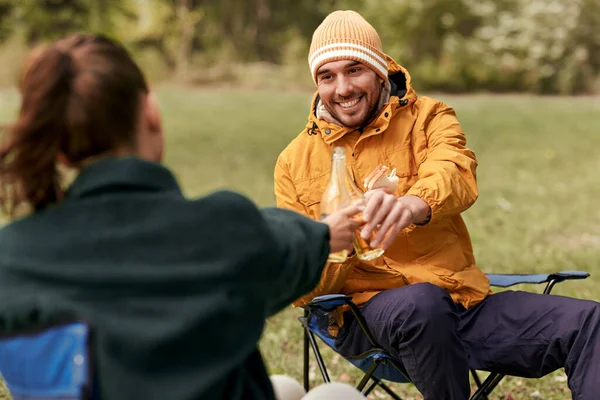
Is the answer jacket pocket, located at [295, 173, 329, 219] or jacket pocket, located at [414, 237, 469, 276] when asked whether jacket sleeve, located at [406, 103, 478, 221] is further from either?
jacket pocket, located at [295, 173, 329, 219]

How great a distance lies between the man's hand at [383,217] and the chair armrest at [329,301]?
1.34ft

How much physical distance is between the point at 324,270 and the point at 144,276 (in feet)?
4.40

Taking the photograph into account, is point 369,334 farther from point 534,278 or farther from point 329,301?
point 534,278

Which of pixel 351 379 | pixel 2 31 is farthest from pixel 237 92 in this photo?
pixel 351 379

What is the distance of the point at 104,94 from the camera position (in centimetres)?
172

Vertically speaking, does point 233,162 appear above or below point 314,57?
below

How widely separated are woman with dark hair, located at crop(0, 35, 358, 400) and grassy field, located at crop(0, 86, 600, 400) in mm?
2644

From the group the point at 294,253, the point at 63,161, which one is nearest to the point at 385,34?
the point at 294,253

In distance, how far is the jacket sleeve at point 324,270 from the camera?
9.56 feet

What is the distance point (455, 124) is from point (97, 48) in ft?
5.63

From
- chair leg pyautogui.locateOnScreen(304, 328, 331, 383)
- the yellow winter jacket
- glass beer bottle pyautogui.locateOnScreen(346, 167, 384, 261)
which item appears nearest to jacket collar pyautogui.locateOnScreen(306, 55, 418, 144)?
the yellow winter jacket

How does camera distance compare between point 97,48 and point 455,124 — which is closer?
point 97,48

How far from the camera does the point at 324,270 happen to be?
2.94 meters

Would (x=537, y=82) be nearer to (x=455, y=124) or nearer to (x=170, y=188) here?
(x=455, y=124)
